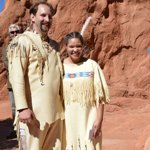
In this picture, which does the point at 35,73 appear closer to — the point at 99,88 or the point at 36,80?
the point at 36,80

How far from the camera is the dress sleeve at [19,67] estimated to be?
2.67m

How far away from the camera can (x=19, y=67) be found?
8.85ft

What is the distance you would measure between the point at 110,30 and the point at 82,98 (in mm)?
10676

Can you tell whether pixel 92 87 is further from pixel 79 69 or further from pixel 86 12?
pixel 86 12

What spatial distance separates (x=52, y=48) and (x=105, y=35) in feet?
35.5

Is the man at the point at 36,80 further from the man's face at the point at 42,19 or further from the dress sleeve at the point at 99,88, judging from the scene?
the dress sleeve at the point at 99,88

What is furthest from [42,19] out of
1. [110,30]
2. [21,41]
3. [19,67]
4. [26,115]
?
[110,30]

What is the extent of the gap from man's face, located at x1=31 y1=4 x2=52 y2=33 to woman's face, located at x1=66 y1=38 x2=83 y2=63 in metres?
0.33

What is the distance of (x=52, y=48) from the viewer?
290 cm

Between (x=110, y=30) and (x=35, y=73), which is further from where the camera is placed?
(x=110, y=30)

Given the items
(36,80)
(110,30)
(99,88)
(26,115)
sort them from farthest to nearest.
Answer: (110,30) < (99,88) < (36,80) < (26,115)

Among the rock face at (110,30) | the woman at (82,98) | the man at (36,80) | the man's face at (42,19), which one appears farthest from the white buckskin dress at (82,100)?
the rock face at (110,30)

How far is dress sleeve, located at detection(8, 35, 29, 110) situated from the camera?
2668mm

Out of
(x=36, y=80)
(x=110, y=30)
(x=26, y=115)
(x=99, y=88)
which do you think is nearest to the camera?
(x=26, y=115)
